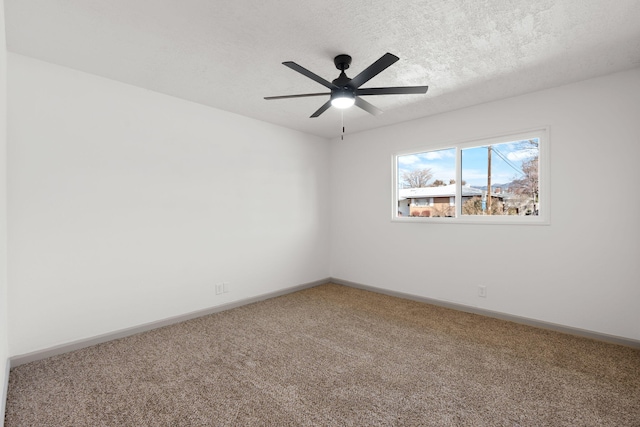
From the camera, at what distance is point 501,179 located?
12.3 feet

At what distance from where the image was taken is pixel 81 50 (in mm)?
2461

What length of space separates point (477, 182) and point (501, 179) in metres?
0.27

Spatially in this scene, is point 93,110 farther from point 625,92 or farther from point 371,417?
point 625,92

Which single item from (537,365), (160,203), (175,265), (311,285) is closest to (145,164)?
(160,203)

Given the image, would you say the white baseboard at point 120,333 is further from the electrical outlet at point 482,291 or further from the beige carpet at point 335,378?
the electrical outlet at point 482,291

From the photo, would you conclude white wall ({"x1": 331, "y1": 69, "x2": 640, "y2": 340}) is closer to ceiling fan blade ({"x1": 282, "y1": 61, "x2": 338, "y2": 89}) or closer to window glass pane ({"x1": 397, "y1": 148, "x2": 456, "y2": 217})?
window glass pane ({"x1": 397, "y1": 148, "x2": 456, "y2": 217})

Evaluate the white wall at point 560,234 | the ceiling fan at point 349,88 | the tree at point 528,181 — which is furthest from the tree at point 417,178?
the ceiling fan at point 349,88

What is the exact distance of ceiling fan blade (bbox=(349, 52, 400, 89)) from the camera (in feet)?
6.30

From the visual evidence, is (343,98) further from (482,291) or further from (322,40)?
(482,291)

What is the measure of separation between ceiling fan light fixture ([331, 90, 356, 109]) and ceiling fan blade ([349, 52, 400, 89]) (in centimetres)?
7

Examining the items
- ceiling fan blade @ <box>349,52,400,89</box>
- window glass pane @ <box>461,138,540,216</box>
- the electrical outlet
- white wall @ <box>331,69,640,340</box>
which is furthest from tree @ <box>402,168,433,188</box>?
ceiling fan blade @ <box>349,52,400,89</box>

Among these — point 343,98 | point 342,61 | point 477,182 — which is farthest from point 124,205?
point 477,182

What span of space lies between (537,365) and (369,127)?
137 inches

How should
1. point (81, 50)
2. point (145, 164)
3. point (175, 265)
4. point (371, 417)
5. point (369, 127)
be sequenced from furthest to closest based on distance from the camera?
point (369, 127)
point (175, 265)
point (145, 164)
point (81, 50)
point (371, 417)
